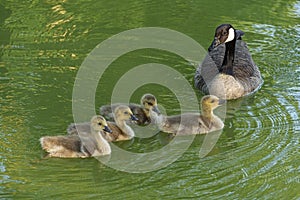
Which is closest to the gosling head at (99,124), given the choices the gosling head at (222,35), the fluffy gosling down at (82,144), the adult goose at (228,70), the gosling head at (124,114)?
the fluffy gosling down at (82,144)

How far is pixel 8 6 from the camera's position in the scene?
485 inches

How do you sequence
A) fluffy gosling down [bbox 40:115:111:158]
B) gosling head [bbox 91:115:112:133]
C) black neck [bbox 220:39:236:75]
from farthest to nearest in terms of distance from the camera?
black neck [bbox 220:39:236:75]
gosling head [bbox 91:115:112:133]
fluffy gosling down [bbox 40:115:111:158]

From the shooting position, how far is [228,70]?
32.3 feet

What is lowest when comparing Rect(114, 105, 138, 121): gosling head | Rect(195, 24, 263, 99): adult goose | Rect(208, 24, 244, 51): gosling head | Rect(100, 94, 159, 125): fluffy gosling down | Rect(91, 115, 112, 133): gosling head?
Rect(195, 24, 263, 99): adult goose

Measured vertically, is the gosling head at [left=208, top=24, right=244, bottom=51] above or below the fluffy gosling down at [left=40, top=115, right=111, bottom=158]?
above

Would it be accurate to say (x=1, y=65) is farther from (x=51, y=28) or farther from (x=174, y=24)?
(x=174, y=24)

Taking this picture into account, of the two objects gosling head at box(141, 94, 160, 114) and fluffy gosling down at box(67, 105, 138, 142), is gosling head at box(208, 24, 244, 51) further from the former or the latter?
fluffy gosling down at box(67, 105, 138, 142)

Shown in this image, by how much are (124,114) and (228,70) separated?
8.18 feet

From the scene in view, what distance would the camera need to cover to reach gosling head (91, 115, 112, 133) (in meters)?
7.43

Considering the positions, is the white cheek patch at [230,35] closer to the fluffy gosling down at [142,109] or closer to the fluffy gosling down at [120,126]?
the fluffy gosling down at [142,109]

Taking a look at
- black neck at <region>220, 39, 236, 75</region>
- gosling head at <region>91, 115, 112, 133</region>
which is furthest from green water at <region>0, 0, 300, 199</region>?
black neck at <region>220, 39, 236, 75</region>

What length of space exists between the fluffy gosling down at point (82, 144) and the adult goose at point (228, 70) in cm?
253

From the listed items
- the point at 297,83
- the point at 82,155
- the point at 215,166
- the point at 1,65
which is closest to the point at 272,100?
the point at 297,83

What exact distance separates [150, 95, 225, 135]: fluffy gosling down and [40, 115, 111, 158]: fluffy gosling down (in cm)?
85
